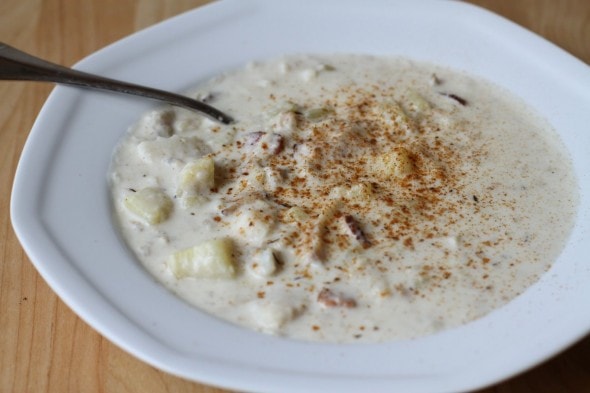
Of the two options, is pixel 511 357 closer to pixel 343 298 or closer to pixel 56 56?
pixel 343 298

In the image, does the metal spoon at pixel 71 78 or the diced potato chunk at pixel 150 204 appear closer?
the diced potato chunk at pixel 150 204

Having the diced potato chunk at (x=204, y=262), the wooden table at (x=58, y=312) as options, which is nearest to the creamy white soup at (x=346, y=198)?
the diced potato chunk at (x=204, y=262)

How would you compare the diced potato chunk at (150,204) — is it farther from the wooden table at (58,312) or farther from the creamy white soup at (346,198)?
the wooden table at (58,312)

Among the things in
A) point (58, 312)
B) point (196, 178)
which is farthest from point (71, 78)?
point (58, 312)

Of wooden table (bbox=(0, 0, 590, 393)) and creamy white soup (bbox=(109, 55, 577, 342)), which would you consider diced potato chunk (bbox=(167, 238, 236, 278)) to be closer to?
creamy white soup (bbox=(109, 55, 577, 342))

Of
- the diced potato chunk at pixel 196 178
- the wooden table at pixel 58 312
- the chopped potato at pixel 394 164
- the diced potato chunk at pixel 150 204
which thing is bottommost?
the wooden table at pixel 58 312

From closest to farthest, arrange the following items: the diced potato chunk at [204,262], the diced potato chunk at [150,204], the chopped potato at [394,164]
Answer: the diced potato chunk at [204,262] < the diced potato chunk at [150,204] < the chopped potato at [394,164]

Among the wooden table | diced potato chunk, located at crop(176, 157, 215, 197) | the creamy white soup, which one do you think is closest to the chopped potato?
the creamy white soup
